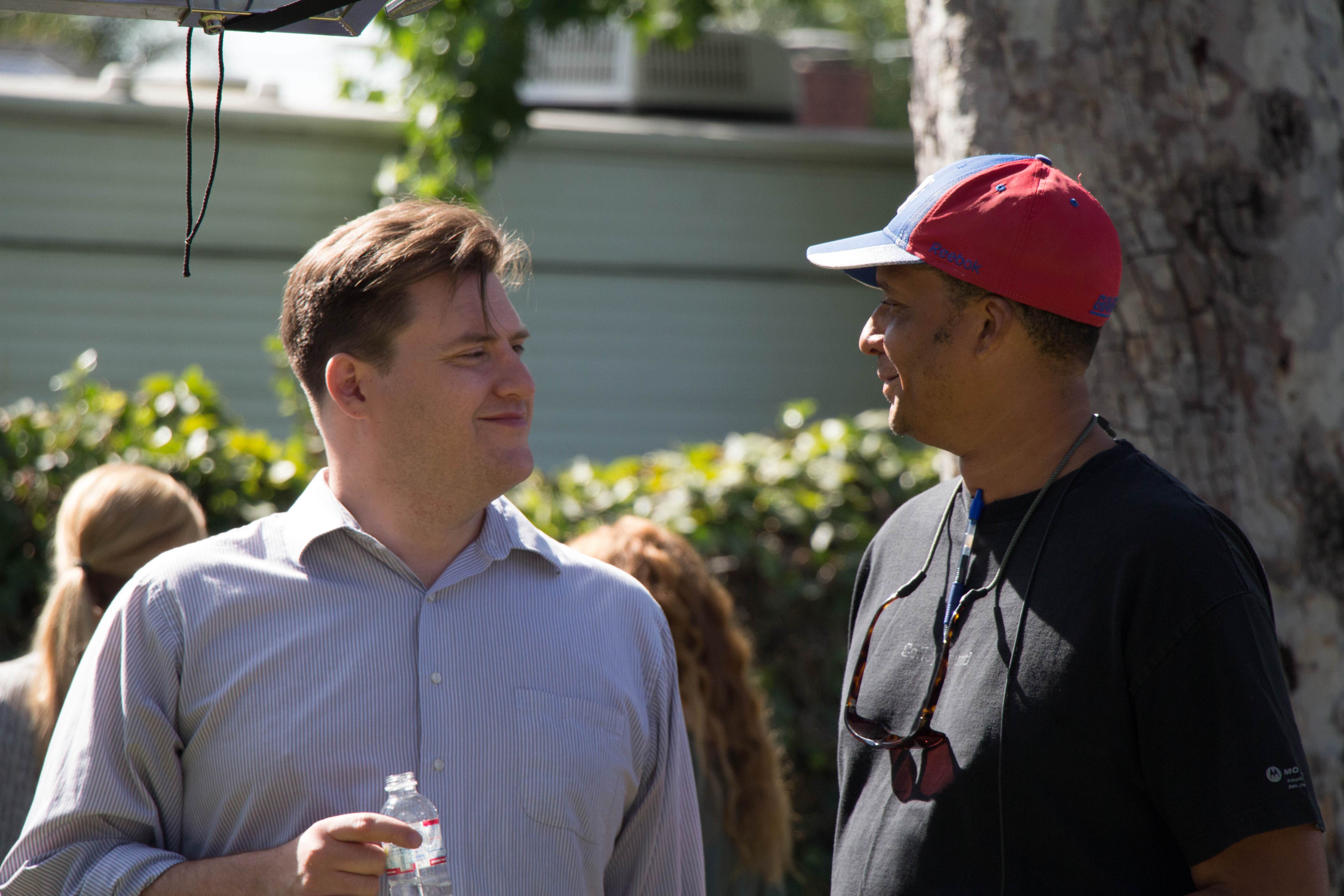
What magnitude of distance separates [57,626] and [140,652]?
1.25 metres

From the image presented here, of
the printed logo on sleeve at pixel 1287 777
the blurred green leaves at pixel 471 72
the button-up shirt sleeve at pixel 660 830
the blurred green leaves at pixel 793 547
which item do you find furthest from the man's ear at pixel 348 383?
the blurred green leaves at pixel 471 72

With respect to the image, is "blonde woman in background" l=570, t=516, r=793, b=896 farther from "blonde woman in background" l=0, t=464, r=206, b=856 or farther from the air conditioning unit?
the air conditioning unit

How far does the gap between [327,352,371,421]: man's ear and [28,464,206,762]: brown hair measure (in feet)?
3.93

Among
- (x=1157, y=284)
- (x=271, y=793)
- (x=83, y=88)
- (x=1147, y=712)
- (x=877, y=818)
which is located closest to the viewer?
(x=1147, y=712)

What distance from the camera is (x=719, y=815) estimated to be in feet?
10.3

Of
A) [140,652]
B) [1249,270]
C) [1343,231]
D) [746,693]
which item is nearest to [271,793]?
Result: [140,652]

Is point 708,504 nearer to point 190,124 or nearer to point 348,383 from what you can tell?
point 348,383

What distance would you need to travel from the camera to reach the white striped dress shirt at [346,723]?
1925 mm

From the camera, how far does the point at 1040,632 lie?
6.37 ft

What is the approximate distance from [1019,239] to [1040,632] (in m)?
0.68

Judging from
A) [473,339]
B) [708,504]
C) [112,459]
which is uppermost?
[473,339]

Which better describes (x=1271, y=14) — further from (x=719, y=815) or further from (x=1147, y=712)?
(x=719, y=815)

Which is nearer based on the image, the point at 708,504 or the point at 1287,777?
the point at 1287,777

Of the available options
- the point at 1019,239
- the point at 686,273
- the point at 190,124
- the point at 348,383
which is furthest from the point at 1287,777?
the point at 686,273
